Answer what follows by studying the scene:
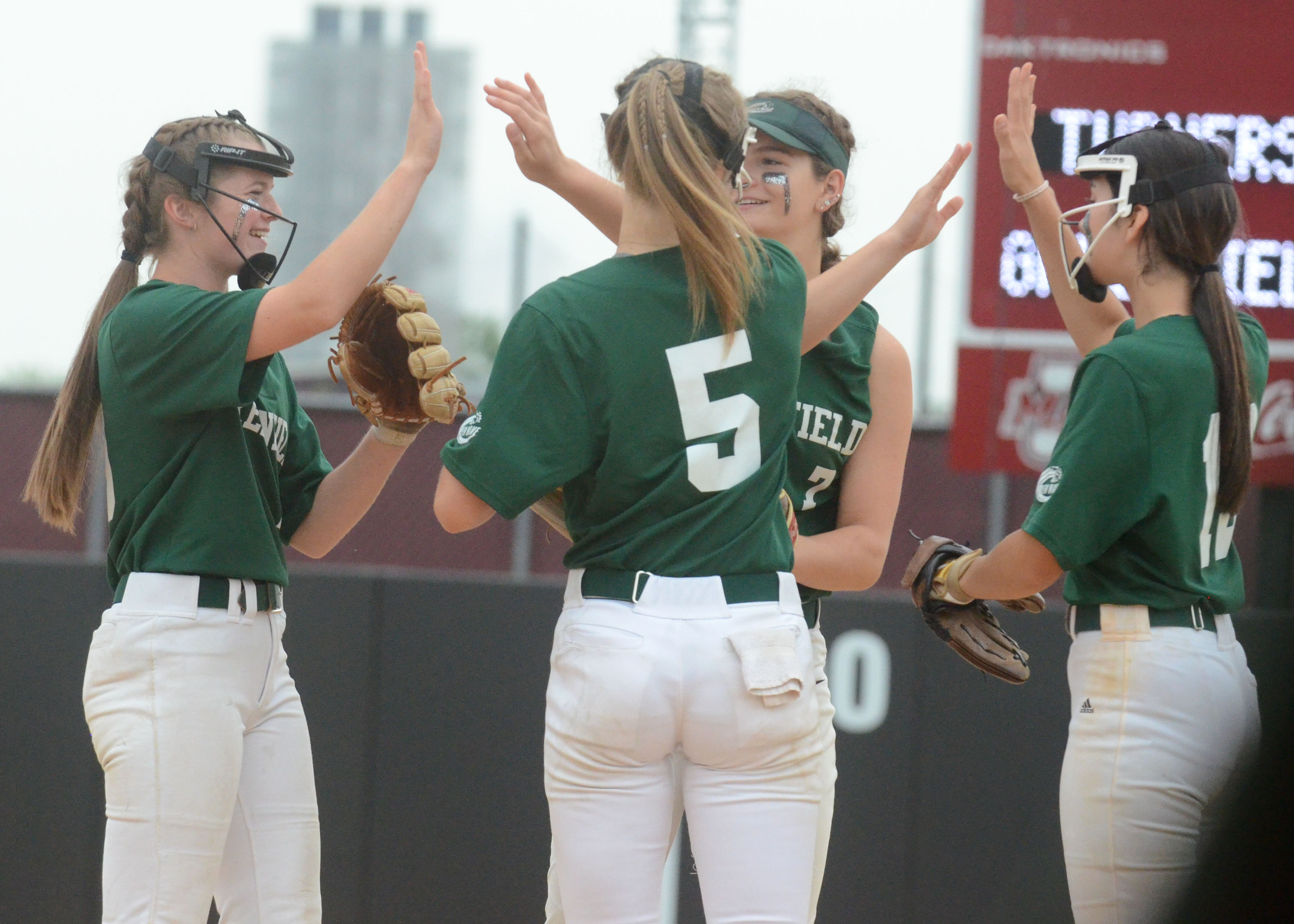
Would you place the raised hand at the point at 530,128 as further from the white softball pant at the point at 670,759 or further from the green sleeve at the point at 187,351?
the white softball pant at the point at 670,759

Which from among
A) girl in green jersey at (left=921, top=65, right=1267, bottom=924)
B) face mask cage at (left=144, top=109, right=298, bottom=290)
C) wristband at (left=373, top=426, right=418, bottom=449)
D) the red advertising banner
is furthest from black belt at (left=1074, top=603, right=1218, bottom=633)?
the red advertising banner

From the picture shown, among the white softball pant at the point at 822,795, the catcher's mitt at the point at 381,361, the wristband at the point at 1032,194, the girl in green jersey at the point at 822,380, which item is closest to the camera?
the white softball pant at the point at 822,795

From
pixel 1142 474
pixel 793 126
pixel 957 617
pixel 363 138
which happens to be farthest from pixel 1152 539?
pixel 363 138

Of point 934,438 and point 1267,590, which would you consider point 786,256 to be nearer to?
point 1267,590

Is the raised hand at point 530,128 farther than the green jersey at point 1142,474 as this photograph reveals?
Yes

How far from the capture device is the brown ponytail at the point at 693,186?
1897 mm

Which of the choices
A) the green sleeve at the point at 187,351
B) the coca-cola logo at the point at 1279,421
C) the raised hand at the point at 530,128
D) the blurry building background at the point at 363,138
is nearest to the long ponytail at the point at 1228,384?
the raised hand at the point at 530,128

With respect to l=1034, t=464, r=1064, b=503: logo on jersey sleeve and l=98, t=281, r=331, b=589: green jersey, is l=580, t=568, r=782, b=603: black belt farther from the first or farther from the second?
l=98, t=281, r=331, b=589: green jersey

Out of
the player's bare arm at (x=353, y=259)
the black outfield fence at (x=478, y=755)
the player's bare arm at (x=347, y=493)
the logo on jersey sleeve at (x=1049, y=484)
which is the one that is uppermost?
the player's bare arm at (x=353, y=259)

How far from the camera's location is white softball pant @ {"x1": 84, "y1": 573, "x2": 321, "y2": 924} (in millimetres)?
2287

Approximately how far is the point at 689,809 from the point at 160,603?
3.33ft

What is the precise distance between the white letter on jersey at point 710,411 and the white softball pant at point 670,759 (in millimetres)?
157

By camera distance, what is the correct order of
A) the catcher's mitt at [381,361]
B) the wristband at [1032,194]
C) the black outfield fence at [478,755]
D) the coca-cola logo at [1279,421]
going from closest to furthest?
the catcher's mitt at [381,361], the wristband at [1032,194], the black outfield fence at [478,755], the coca-cola logo at [1279,421]

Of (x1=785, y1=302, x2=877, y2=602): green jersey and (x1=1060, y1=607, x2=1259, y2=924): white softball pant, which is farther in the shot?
(x1=785, y1=302, x2=877, y2=602): green jersey
